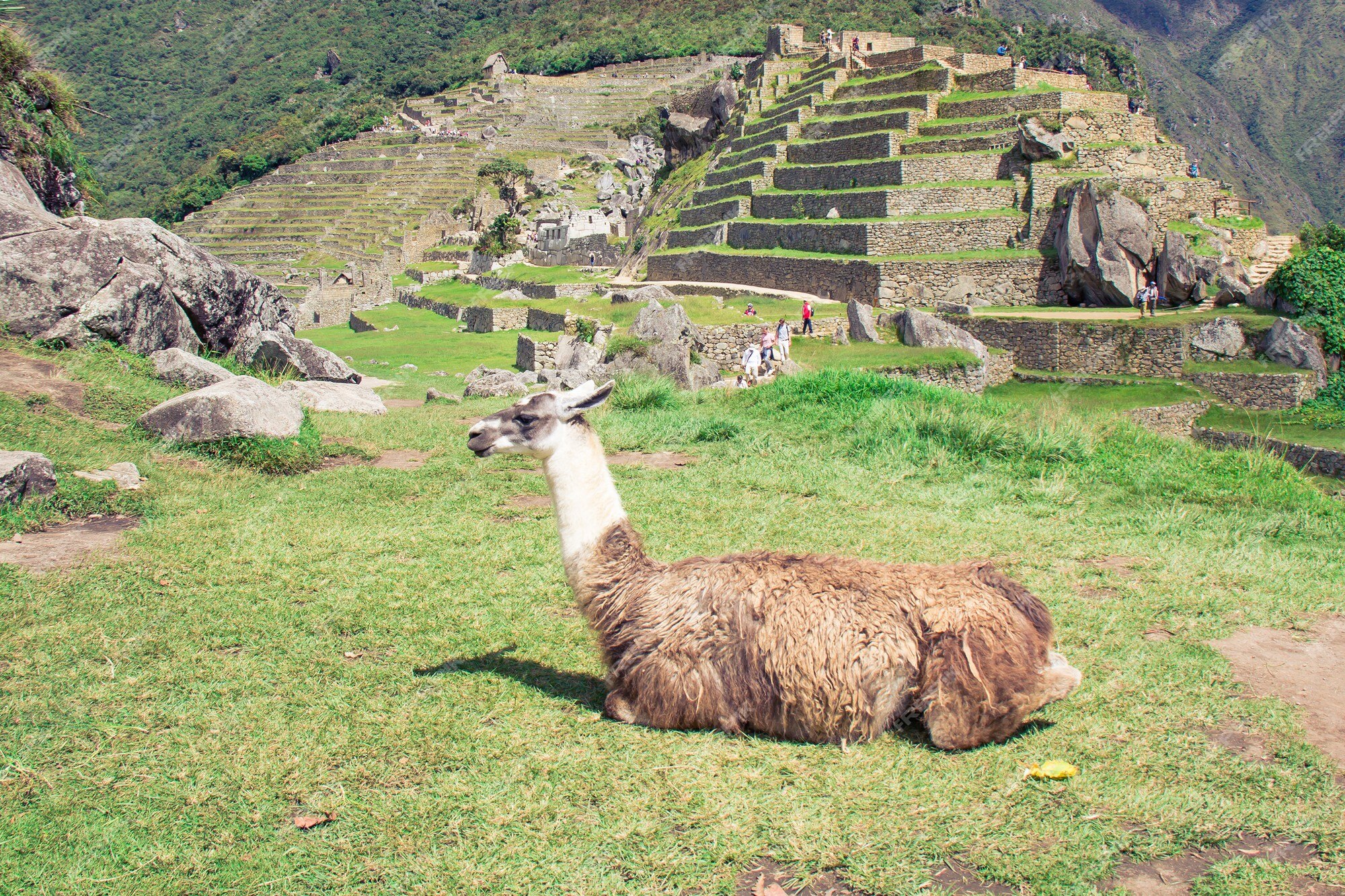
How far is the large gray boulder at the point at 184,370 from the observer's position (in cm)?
1002

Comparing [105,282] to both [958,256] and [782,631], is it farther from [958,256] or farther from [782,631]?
[958,256]

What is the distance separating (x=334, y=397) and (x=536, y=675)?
27.0 ft

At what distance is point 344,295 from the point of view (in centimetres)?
4019

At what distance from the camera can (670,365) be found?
14.2 m

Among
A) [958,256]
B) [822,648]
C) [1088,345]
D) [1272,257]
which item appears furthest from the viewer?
[958,256]

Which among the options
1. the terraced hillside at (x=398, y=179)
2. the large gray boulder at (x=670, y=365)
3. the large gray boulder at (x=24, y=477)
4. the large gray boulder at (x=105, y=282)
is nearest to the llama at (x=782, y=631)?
the large gray boulder at (x=24, y=477)

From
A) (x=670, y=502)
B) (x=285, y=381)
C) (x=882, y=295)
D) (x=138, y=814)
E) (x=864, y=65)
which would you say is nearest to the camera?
(x=138, y=814)

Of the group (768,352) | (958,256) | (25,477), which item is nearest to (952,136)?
(958,256)

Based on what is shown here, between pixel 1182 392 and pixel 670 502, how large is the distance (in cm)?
1587

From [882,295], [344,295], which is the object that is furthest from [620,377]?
[344,295]

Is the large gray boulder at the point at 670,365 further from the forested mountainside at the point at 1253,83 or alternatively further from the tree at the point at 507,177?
the forested mountainside at the point at 1253,83

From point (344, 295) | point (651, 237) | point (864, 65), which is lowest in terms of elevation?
point (344, 295)

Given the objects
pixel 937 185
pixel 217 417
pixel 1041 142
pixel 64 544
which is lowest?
pixel 64 544

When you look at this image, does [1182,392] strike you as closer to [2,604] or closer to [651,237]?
[2,604]
